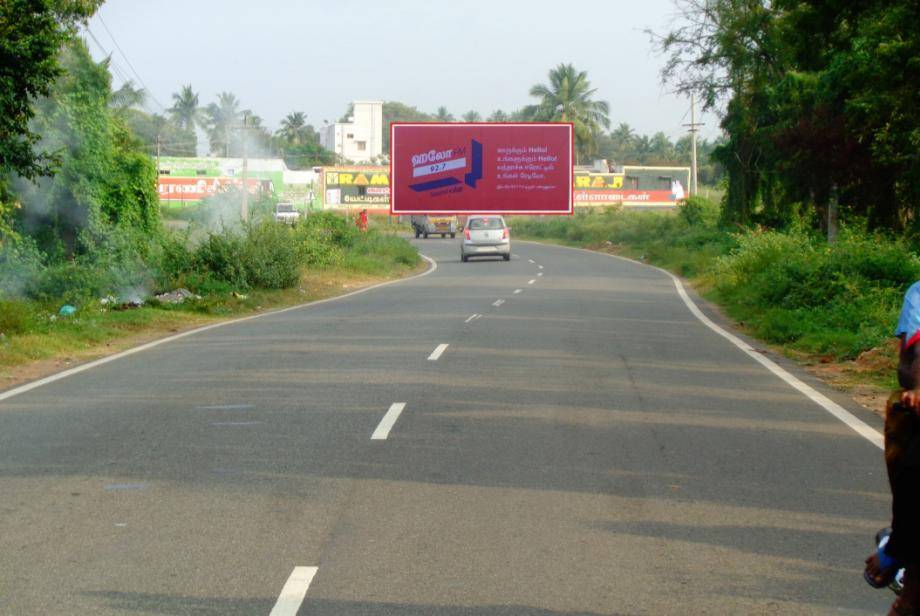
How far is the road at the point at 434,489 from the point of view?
541cm

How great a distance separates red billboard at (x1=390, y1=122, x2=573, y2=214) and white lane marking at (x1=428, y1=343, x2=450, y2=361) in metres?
25.8

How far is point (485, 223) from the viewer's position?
46156 millimetres

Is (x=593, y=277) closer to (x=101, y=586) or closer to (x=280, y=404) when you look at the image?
(x=280, y=404)

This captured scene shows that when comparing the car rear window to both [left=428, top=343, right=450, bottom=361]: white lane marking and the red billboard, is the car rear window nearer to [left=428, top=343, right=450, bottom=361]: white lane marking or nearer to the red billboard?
the red billboard

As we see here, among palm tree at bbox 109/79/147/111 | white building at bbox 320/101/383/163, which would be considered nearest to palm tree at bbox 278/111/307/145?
white building at bbox 320/101/383/163

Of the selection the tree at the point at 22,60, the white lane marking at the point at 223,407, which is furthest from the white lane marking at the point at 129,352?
the tree at the point at 22,60

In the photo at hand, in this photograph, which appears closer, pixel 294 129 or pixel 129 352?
pixel 129 352

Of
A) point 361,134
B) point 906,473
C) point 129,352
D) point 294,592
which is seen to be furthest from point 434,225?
point 906,473

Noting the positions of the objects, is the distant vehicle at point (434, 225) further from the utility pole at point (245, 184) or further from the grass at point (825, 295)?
the grass at point (825, 295)

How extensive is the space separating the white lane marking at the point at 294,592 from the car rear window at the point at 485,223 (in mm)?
40626

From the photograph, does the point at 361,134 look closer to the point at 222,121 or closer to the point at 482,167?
the point at 222,121

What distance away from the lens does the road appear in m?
5.41

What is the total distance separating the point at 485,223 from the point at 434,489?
39.1 m

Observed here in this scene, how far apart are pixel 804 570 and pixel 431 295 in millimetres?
20693
